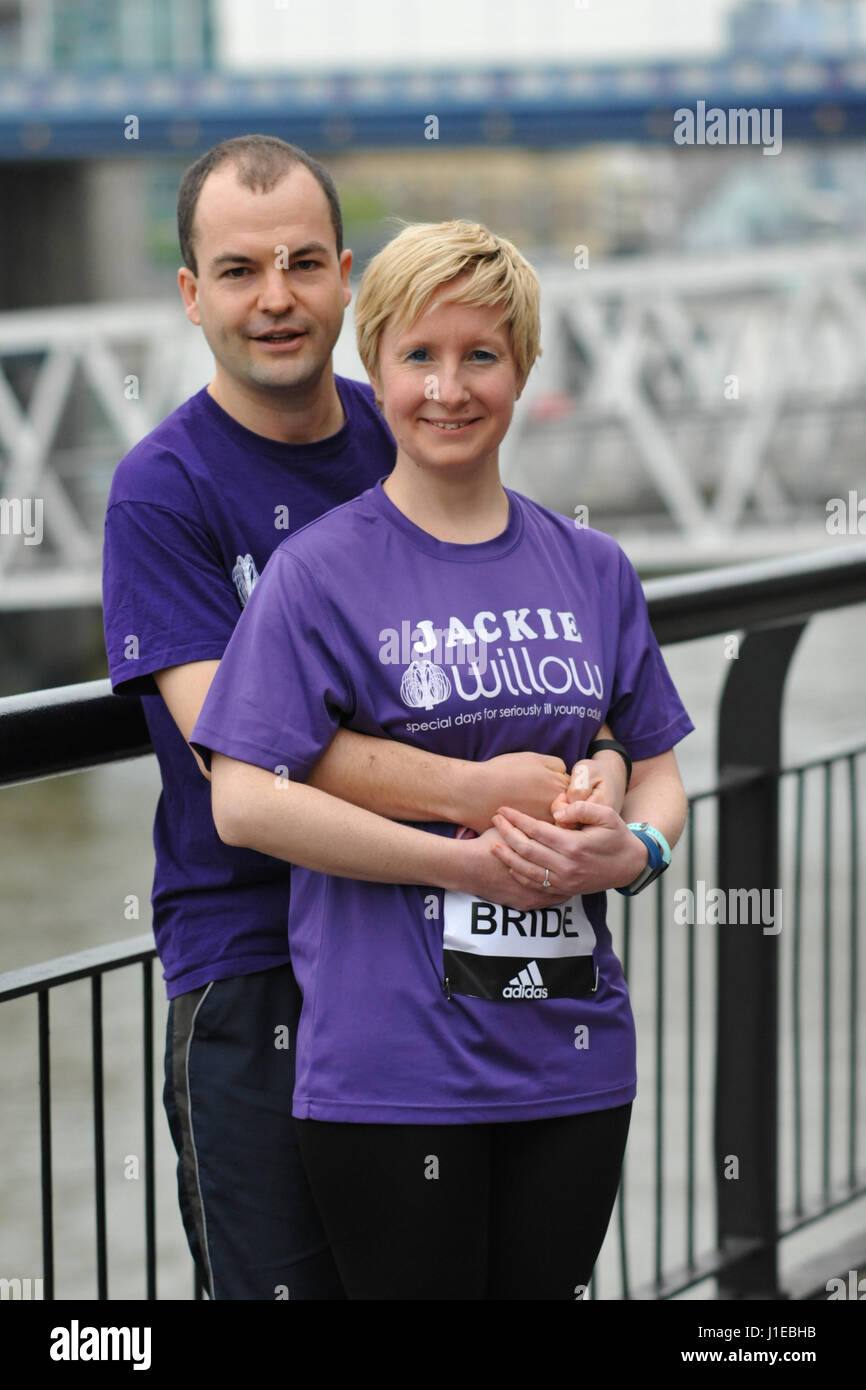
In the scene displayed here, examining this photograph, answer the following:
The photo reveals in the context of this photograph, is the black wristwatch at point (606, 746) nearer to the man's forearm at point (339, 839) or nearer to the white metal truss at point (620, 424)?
the man's forearm at point (339, 839)

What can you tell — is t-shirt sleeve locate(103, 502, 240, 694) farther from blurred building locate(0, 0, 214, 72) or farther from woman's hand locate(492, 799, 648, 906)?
blurred building locate(0, 0, 214, 72)

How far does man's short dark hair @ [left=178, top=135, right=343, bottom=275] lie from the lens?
6.47 ft

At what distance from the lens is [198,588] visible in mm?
1880

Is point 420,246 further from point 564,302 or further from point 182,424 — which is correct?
point 564,302

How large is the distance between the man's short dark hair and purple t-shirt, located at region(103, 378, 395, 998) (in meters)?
0.20

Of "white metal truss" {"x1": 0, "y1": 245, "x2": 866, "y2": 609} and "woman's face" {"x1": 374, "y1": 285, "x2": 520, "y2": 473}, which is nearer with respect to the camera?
"woman's face" {"x1": 374, "y1": 285, "x2": 520, "y2": 473}

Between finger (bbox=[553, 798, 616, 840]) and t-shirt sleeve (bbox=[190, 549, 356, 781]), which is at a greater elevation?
t-shirt sleeve (bbox=[190, 549, 356, 781])

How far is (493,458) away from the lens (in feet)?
6.18

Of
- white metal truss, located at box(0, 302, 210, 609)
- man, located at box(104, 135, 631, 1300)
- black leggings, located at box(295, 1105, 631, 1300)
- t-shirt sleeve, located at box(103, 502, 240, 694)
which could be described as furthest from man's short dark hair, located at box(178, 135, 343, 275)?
white metal truss, located at box(0, 302, 210, 609)

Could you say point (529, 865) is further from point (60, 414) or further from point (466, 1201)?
point (60, 414)

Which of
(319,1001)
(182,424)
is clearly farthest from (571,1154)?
(182,424)

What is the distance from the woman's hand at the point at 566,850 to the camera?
1.74 meters

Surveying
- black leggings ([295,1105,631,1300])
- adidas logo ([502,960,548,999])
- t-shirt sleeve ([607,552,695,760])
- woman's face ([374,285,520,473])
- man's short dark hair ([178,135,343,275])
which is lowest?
black leggings ([295,1105,631,1300])

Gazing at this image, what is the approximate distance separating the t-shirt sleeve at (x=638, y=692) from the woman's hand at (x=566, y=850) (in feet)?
0.66
